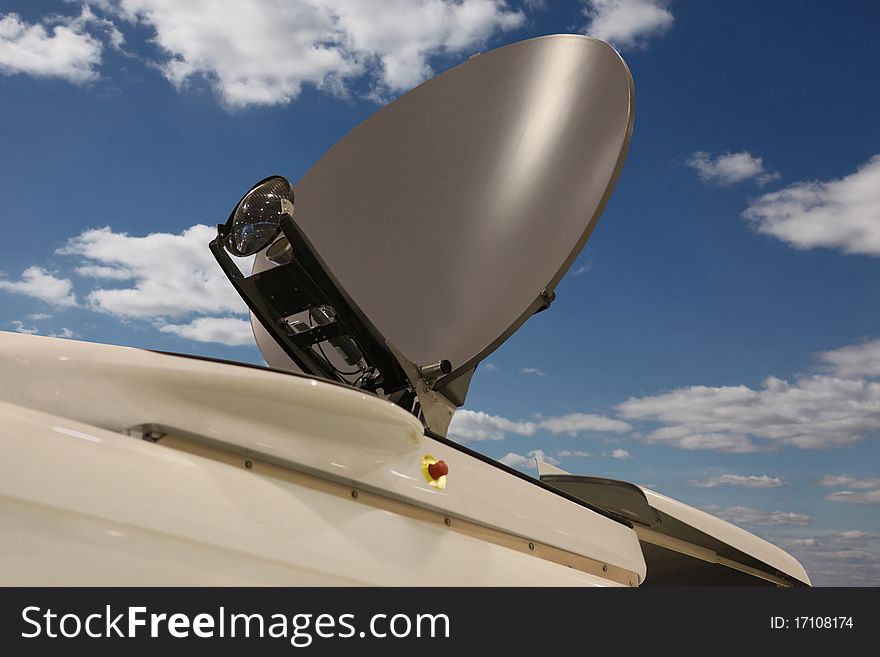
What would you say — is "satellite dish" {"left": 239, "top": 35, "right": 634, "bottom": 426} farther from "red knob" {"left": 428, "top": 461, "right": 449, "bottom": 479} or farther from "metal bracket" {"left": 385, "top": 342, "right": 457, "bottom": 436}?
"red knob" {"left": 428, "top": 461, "right": 449, "bottom": 479}

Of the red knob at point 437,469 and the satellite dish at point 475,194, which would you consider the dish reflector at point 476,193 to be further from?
the red knob at point 437,469

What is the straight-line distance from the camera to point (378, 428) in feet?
5.83

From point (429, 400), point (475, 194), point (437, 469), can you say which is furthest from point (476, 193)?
point (437, 469)

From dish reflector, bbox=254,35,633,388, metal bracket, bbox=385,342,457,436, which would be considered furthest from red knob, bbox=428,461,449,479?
dish reflector, bbox=254,35,633,388

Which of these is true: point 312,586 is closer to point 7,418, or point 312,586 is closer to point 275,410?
point 275,410

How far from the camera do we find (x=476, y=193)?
135 inches

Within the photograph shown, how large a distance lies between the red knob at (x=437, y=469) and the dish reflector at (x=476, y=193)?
0.99 metres

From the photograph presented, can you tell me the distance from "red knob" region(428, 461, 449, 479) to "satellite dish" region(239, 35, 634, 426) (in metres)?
0.93

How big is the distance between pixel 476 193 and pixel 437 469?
1.75 meters

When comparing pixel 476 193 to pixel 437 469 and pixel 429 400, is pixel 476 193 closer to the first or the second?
pixel 429 400

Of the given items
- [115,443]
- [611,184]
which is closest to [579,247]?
[611,184]
